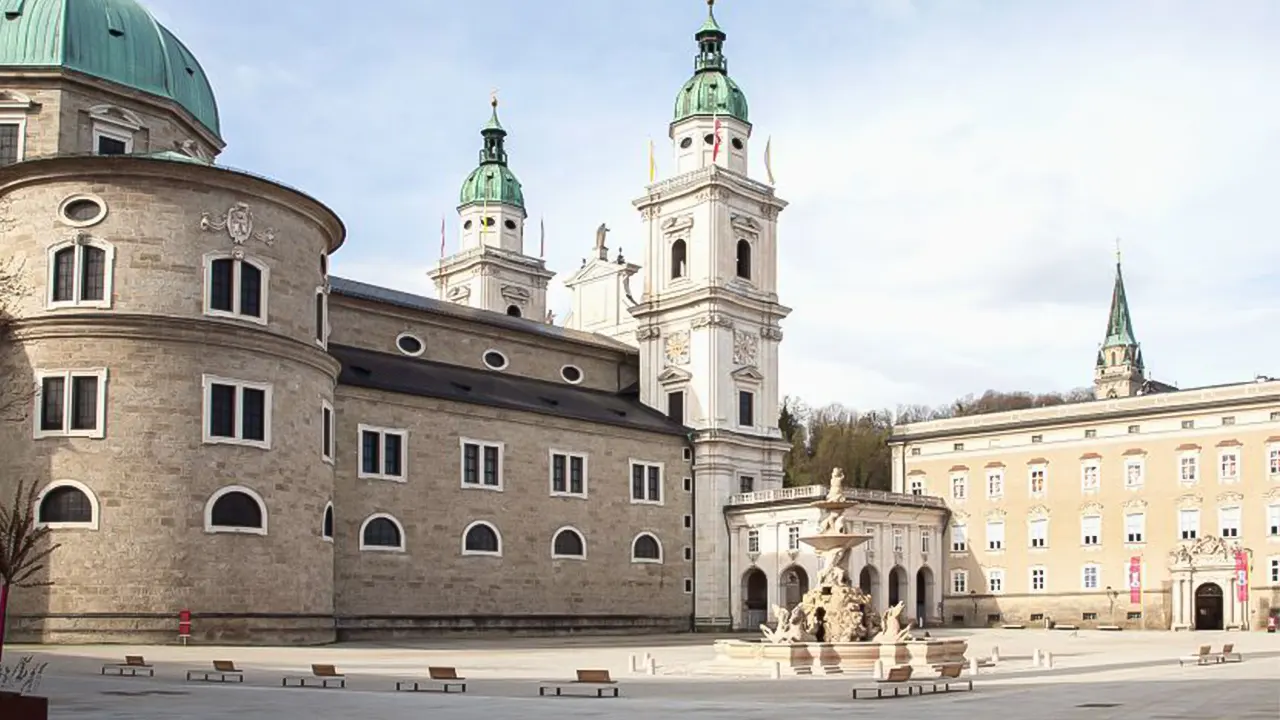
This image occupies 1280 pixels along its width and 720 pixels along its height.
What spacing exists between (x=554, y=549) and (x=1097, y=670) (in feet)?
95.5

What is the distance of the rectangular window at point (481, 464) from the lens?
5659 centimetres

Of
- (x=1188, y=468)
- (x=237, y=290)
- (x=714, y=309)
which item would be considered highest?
(x=714, y=309)

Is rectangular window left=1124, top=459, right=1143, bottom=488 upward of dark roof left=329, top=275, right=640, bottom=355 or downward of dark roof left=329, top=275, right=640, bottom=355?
downward

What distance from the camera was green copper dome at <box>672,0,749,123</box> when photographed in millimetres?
72375

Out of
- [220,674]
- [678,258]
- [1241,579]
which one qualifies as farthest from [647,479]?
[220,674]

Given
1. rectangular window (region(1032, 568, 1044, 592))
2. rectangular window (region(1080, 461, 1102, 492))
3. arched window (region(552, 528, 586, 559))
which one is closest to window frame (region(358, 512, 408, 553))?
arched window (region(552, 528, 586, 559))

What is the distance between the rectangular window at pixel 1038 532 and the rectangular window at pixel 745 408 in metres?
16.2

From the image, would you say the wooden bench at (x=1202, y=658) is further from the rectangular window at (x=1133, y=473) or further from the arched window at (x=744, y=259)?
the arched window at (x=744, y=259)

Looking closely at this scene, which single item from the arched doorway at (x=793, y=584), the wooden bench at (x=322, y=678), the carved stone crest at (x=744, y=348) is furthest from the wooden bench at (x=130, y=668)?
the carved stone crest at (x=744, y=348)

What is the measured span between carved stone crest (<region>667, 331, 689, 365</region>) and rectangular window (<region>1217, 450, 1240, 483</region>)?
25835mm

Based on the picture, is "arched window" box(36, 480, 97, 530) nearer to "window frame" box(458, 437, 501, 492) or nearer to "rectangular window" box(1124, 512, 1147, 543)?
"window frame" box(458, 437, 501, 492)

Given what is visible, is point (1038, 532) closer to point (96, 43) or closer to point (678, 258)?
point (678, 258)

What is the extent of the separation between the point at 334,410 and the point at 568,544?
13913 millimetres

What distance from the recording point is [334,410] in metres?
50.6
